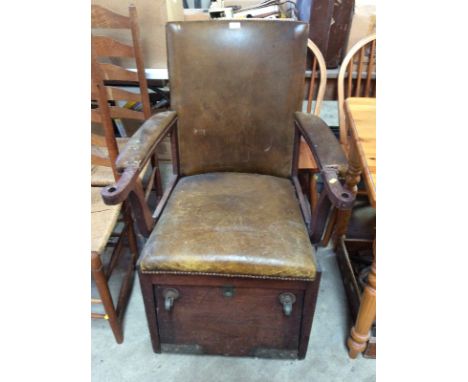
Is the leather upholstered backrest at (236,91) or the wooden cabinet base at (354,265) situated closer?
the leather upholstered backrest at (236,91)

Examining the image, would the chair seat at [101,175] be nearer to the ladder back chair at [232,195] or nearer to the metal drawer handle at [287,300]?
the ladder back chair at [232,195]

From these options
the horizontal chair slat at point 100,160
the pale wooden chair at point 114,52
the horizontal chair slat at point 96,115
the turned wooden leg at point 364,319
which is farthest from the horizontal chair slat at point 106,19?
the turned wooden leg at point 364,319

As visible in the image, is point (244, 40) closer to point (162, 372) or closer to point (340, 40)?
point (340, 40)

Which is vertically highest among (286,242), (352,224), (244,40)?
(244,40)

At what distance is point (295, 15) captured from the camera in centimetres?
167

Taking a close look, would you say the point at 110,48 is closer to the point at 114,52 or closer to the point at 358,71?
the point at 114,52

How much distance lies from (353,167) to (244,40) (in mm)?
637

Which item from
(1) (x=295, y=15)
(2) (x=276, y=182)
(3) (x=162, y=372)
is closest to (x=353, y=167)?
(2) (x=276, y=182)

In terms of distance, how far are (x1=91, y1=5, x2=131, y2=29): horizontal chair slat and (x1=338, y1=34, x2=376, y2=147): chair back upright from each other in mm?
943

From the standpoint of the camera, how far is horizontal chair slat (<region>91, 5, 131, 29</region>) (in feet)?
4.32

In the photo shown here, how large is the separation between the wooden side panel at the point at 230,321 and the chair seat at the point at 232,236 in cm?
12

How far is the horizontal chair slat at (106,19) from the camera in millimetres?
1316

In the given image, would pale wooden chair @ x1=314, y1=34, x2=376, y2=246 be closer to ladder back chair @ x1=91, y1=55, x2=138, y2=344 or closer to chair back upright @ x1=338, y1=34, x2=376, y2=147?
chair back upright @ x1=338, y1=34, x2=376, y2=147

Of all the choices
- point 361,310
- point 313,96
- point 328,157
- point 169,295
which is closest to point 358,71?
point 313,96
